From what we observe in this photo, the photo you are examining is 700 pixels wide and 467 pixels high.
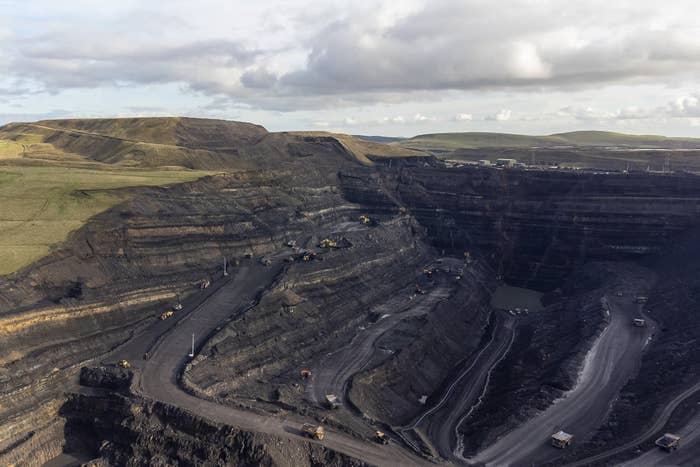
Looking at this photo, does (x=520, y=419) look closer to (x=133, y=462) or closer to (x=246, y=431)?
(x=246, y=431)

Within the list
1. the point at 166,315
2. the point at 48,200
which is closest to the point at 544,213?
the point at 166,315

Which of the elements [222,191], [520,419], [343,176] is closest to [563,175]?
[343,176]

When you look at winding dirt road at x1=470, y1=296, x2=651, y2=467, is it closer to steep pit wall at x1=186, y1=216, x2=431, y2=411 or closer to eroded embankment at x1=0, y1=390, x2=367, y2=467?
eroded embankment at x1=0, y1=390, x2=367, y2=467

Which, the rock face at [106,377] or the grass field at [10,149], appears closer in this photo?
the rock face at [106,377]

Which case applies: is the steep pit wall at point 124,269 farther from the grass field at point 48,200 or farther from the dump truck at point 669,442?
the dump truck at point 669,442

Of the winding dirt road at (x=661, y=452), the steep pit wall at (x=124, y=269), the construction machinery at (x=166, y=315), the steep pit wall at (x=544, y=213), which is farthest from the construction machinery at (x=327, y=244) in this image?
the winding dirt road at (x=661, y=452)
